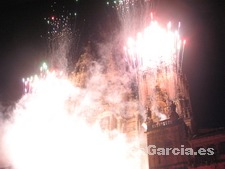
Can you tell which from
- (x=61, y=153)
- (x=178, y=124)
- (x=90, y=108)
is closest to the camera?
(x=178, y=124)

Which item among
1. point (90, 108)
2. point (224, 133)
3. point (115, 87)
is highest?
point (115, 87)

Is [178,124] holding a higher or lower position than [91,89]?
lower

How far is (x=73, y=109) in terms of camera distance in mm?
53750

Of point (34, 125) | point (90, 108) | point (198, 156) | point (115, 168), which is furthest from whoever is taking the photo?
point (90, 108)

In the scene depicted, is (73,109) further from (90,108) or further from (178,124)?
(178,124)

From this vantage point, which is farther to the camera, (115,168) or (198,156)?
(115,168)

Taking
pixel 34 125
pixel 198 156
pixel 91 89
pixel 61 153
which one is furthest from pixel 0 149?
pixel 198 156

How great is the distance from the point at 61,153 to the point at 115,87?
1415 cm

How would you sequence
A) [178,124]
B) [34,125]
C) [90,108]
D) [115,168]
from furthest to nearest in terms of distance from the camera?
1. [90,108]
2. [34,125]
3. [115,168]
4. [178,124]

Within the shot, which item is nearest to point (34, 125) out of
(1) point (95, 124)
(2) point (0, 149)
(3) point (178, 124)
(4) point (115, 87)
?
(2) point (0, 149)

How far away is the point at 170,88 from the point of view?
48.0 meters

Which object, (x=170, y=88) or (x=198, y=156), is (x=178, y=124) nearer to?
(x=198, y=156)

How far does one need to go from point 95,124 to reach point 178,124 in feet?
61.3

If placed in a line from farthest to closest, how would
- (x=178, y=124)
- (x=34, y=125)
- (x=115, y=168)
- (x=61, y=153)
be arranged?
(x=34, y=125), (x=61, y=153), (x=115, y=168), (x=178, y=124)
